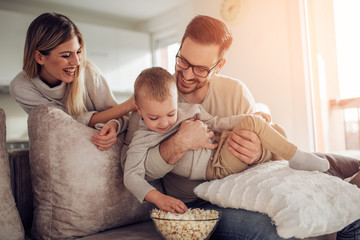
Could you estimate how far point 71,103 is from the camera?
1.61 m

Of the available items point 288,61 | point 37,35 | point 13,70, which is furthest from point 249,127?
point 13,70

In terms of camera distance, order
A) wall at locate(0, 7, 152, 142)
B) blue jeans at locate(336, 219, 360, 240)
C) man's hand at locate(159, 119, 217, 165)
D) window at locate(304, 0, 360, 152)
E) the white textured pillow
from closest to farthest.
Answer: the white textured pillow
blue jeans at locate(336, 219, 360, 240)
man's hand at locate(159, 119, 217, 165)
window at locate(304, 0, 360, 152)
wall at locate(0, 7, 152, 142)

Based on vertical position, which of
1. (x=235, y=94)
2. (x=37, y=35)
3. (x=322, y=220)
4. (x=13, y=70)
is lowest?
(x=322, y=220)

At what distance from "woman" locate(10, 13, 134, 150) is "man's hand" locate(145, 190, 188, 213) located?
1.78 ft

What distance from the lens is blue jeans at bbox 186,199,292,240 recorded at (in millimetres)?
1095

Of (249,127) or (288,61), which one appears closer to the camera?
(249,127)

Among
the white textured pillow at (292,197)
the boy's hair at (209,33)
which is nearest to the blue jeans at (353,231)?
the white textured pillow at (292,197)

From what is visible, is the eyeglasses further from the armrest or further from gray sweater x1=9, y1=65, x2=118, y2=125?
the armrest

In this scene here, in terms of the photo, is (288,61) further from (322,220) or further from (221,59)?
(322,220)

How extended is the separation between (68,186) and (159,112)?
1.54 ft

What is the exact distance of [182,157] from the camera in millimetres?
1425

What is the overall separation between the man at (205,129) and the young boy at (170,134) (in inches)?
1.6

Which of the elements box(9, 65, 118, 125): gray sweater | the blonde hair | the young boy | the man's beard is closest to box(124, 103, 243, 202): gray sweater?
the young boy

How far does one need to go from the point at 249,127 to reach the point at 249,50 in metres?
A: 3.27
